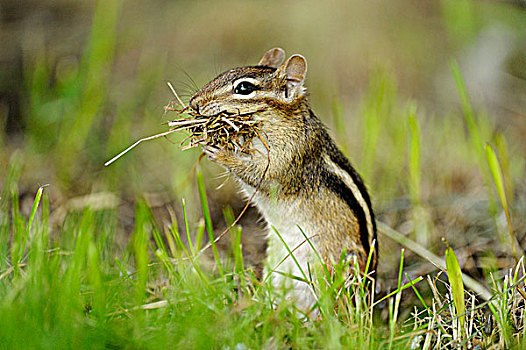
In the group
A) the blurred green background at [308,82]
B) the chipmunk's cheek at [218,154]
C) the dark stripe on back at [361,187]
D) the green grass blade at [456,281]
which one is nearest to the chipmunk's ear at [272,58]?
the blurred green background at [308,82]

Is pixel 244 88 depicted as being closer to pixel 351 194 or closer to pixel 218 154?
pixel 218 154

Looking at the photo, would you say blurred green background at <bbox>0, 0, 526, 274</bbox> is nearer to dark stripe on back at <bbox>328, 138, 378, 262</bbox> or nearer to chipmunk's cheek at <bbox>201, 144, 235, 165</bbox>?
dark stripe on back at <bbox>328, 138, 378, 262</bbox>

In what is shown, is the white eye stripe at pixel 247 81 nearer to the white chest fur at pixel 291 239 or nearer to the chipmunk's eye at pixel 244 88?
the chipmunk's eye at pixel 244 88

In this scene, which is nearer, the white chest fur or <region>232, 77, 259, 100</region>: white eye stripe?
<region>232, 77, 259, 100</region>: white eye stripe

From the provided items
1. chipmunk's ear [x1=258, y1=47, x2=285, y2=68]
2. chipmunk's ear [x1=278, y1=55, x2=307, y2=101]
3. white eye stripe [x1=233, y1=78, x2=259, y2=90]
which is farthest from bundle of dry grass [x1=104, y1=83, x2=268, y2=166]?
chipmunk's ear [x1=258, y1=47, x2=285, y2=68]

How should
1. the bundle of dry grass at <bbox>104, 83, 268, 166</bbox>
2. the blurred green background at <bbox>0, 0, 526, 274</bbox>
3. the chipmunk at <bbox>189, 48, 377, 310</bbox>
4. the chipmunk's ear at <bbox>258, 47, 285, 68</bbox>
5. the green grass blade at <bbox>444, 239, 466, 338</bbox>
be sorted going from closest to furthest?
the green grass blade at <bbox>444, 239, 466, 338</bbox>
the bundle of dry grass at <bbox>104, 83, 268, 166</bbox>
the chipmunk at <bbox>189, 48, 377, 310</bbox>
the chipmunk's ear at <bbox>258, 47, 285, 68</bbox>
the blurred green background at <bbox>0, 0, 526, 274</bbox>
